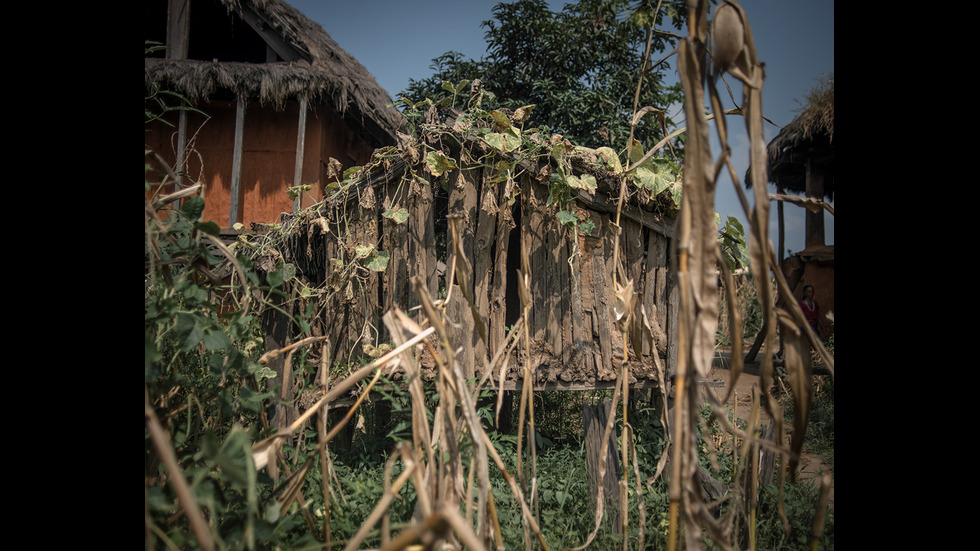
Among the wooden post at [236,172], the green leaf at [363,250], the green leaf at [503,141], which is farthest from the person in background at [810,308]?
the wooden post at [236,172]

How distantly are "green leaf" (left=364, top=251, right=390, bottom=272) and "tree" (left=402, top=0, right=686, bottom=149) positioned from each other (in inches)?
230

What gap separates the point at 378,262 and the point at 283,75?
4.33 m

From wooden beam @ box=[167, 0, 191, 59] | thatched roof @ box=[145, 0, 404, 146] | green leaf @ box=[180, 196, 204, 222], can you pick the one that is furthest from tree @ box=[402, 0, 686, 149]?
green leaf @ box=[180, 196, 204, 222]

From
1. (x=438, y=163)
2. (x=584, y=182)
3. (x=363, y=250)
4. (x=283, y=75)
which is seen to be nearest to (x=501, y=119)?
(x=438, y=163)

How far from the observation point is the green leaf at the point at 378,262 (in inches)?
130

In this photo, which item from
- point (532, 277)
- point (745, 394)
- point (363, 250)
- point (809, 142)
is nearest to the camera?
point (363, 250)

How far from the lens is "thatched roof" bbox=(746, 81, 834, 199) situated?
336 inches

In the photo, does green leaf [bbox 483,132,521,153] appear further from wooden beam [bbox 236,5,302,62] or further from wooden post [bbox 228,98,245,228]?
wooden beam [bbox 236,5,302,62]

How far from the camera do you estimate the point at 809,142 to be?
9.16 meters

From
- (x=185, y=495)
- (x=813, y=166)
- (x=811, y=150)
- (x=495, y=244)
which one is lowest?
(x=185, y=495)

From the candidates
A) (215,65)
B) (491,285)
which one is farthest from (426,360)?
(215,65)

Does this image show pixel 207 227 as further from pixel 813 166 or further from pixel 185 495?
pixel 813 166
